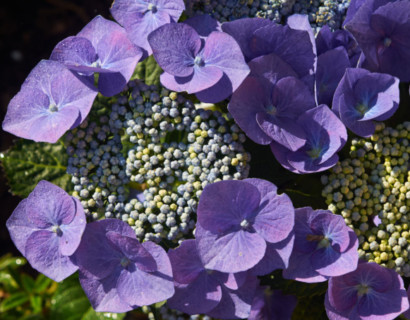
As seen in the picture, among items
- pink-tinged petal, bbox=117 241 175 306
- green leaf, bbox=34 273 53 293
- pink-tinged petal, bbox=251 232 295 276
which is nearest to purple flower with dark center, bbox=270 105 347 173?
pink-tinged petal, bbox=251 232 295 276

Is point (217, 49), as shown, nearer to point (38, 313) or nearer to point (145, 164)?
point (145, 164)

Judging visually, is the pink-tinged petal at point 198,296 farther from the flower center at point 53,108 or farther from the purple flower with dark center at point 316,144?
the flower center at point 53,108

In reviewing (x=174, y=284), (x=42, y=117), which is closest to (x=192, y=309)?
(x=174, y=284)

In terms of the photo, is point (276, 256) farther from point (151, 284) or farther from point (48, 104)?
point (48, 104)

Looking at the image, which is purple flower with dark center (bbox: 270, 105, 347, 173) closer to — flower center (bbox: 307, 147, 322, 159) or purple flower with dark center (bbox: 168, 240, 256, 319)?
flower center (bbox: 307, 147, 322, 159)

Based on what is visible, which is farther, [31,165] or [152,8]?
[31,165]

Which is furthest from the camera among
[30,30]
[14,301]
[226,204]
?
[30,30]

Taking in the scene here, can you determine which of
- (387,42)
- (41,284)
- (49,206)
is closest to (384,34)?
(387,42)

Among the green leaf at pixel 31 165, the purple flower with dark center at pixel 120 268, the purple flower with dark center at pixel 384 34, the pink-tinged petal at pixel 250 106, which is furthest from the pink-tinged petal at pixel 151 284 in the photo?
the purple flower with dark center at pixel 384 34
